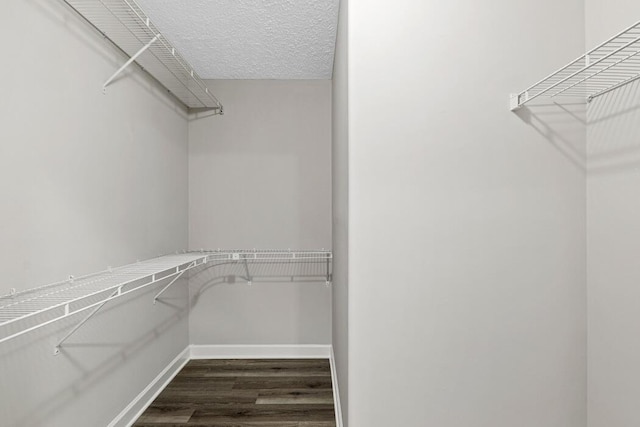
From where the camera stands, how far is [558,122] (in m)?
1.45

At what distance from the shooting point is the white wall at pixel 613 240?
1.21 meters

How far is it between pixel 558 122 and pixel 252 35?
1789mm

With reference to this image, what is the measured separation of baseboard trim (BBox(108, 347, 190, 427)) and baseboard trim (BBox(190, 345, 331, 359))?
13cm

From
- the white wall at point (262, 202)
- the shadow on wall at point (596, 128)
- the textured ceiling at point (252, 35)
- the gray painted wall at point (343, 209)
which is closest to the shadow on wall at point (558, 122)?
the shadow on wall at point (596, 128)

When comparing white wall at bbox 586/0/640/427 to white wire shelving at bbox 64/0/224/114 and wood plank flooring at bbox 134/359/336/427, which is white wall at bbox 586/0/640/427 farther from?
white wire shelving at bbox 64/0/224/114

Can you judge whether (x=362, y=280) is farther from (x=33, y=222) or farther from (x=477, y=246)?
(x=33, y=222)

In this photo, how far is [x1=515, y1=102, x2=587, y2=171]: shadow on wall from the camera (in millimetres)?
1452

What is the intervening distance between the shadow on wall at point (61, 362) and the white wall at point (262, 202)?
0.95 metres

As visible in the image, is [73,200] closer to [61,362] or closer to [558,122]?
[61,362]

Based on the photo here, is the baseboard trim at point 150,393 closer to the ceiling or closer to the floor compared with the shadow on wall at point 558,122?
closer to the floor

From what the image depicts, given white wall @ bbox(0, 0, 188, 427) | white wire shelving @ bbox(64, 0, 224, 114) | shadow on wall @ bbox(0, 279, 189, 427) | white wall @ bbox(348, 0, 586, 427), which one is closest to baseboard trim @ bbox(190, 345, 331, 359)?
white wall @ bbox(0, 0, 188, 427)

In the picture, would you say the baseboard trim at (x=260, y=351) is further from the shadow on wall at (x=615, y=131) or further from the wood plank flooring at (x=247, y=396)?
the shadow on wall at (x=615, y=131)

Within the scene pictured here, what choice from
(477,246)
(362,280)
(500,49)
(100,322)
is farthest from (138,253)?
(500,49)

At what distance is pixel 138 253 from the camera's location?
2324 mm
